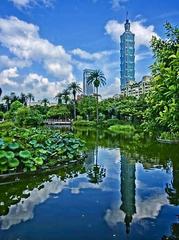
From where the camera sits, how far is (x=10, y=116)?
54219mm

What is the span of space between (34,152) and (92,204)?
421 cm

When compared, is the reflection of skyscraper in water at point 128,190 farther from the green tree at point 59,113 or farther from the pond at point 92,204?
the green tree at point 59,113

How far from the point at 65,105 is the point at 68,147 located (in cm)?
5586

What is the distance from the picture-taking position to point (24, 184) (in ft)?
32.5

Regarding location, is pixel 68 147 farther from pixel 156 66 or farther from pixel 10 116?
pixel 10 116

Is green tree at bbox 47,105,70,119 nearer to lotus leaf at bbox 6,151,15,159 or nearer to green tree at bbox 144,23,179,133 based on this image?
lotus leaf at bbox 6,151,15,159

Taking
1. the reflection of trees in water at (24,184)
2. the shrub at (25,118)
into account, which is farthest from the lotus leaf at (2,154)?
the shrub at (25,118)

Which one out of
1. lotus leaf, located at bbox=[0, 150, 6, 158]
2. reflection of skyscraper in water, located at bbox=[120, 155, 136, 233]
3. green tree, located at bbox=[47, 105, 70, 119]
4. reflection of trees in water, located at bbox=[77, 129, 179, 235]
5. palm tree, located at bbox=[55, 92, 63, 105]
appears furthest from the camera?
palm tree, located at bbox=[55, 92, 63, 105]

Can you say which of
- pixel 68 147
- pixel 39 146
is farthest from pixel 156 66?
pixel 68 147

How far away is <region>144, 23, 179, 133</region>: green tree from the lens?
16.8 ft

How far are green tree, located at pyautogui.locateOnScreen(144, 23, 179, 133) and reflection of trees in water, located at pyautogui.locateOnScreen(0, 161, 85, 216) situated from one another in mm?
3943

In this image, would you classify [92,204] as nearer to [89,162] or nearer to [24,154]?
[24,154]

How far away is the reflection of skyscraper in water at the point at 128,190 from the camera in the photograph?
23.6 ft

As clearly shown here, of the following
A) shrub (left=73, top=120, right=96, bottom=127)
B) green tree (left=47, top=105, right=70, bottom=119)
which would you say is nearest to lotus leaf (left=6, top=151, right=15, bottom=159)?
shrub (left=73, top=120, right=96, bottom=127)
